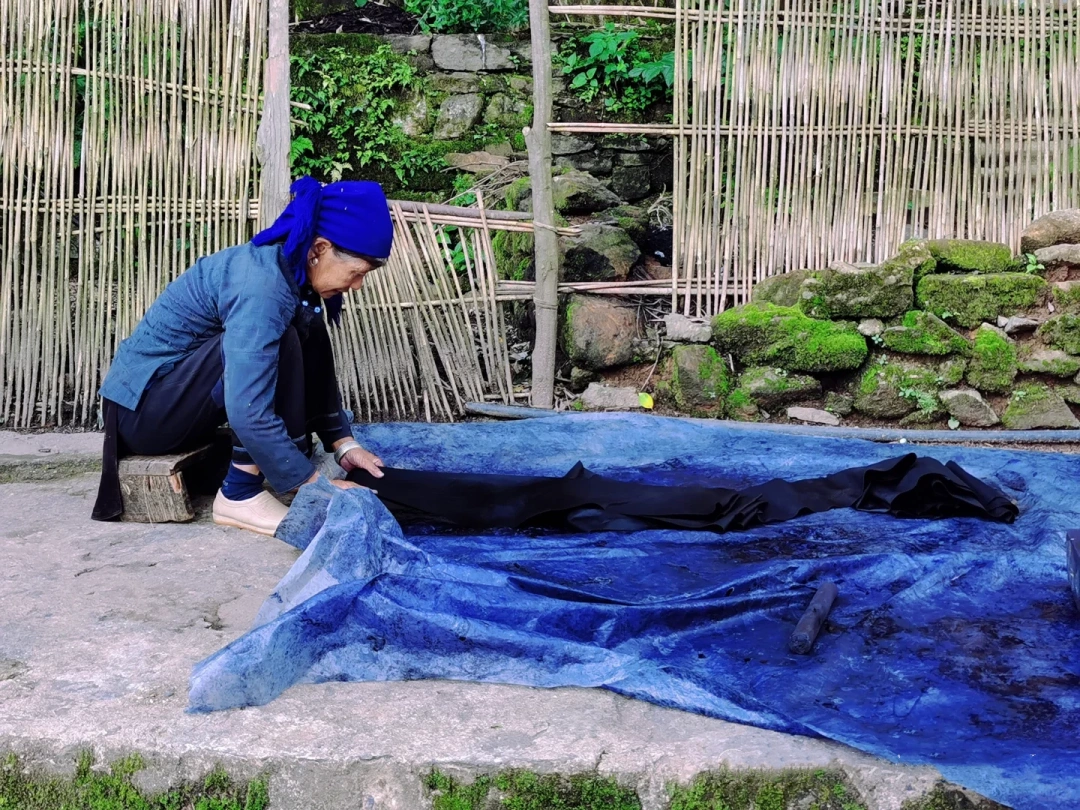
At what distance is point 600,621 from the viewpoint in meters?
2.41

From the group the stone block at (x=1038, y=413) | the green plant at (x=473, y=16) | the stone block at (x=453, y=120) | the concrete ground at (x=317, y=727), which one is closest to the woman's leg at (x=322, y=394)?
the concrete ground at (x=317, y=727)

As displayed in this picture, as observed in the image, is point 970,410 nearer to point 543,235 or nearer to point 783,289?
point 783,289

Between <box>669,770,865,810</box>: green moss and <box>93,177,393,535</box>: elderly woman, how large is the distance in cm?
141

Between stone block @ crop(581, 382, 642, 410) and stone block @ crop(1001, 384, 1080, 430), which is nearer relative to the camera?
stone block @ crop(1001, 384, 1080, 430)

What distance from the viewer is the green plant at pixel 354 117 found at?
21.7ft

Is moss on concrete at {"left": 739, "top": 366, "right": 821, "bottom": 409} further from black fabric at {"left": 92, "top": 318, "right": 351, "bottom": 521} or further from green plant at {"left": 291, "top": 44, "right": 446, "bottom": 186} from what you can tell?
green plant at {"left": 291, "top": 44, "right": 446, "bottom": 186}

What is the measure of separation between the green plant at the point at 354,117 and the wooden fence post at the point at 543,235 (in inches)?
69.0

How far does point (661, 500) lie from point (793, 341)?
6.68 feet

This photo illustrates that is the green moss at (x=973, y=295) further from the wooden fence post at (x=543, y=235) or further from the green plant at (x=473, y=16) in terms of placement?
the green plant at (x=473, y=16)

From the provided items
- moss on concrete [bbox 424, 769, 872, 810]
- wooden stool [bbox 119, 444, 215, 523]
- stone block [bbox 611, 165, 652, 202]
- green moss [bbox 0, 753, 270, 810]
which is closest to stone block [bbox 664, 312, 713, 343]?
stone block [bbox 611, 165, 652, 202]

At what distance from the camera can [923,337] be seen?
5.04m

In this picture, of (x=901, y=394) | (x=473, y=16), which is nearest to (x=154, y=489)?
(x=901, y=394)

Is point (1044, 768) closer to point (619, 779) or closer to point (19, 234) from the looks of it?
point (619, 779)

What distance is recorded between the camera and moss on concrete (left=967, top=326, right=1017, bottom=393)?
16.5 feet
